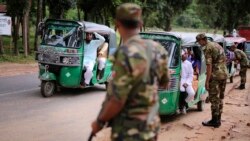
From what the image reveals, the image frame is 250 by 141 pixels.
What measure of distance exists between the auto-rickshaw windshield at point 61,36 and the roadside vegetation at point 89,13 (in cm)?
582

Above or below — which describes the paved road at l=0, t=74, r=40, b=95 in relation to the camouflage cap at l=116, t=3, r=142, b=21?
below

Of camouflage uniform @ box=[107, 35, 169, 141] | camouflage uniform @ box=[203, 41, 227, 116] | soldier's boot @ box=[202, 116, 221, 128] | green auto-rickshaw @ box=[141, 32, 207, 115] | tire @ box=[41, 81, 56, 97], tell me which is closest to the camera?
camouflage uniform @ box=[107, 35, 169, 141]

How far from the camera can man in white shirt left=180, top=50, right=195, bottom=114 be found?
9.84m

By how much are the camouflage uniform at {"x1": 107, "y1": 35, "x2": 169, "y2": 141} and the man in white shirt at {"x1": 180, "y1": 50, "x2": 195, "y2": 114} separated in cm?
628

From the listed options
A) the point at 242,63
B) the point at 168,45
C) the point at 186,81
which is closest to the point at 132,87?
the point at 168,45

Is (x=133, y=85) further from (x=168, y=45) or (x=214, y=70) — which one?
(x=168, y=45)

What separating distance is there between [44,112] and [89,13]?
72.9 ft

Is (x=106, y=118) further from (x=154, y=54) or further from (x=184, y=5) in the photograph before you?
(x=184, y=5)

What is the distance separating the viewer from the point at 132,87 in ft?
11.1

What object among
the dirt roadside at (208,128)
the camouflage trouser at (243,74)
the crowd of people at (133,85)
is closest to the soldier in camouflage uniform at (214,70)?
the dirt roadside at (208,128)

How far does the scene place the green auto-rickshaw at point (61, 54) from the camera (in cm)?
1221

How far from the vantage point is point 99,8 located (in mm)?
31062

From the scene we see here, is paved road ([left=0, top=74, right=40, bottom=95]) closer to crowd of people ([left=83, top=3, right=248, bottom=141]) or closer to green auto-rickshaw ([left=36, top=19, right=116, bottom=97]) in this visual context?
green auto-rickshaw ([left=36, top=19, right=116, bottom=97])

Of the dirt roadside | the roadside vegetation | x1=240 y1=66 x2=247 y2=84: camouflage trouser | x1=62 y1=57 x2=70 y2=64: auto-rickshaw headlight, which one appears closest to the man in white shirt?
the dirt roadside
